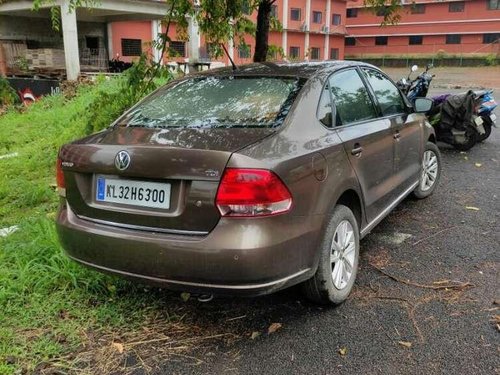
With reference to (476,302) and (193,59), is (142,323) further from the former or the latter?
(193,59)

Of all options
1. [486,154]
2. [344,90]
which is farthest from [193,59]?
[344,90]

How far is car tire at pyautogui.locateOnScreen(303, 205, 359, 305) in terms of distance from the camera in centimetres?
302

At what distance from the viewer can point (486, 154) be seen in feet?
26.3

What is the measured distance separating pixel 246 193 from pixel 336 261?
3.33 ft

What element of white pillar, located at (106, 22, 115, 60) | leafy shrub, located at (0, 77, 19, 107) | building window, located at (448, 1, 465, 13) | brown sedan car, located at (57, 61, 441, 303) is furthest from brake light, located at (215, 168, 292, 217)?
building window, located at (448, 1, 465, 13)

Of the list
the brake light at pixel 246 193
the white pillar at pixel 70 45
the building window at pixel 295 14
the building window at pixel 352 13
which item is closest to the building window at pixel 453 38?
the building window at pixel 352 13

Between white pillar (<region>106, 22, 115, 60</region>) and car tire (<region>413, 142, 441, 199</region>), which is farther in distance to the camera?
white pillar (<region>106, 22, 115, 60</region>)

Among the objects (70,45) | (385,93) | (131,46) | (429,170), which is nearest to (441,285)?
(385,93)

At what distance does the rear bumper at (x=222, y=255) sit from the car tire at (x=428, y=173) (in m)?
2.97

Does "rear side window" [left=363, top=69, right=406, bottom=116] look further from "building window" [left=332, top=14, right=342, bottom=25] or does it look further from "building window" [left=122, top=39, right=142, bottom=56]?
"building window" [left=332, top=14, right=342, bottom=25]

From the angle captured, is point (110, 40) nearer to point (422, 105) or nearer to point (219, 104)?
point (422, 105)

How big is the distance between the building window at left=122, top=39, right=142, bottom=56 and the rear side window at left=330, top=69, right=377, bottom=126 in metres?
24.2

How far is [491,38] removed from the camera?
46.1 m

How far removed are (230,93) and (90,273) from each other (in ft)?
5.34
